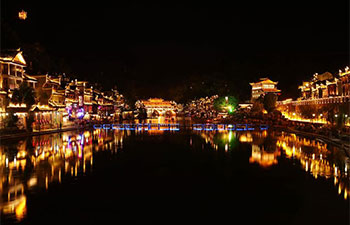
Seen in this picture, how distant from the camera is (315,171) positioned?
46.9 feet

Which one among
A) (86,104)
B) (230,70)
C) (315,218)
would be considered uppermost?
(230,70)

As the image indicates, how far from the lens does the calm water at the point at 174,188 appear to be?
28.9 ft

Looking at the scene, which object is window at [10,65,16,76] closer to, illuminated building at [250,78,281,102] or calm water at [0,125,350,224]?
calm water at [0,125,350,224]

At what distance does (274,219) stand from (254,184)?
3.52m

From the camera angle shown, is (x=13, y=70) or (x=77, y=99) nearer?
(x=13, y=70)

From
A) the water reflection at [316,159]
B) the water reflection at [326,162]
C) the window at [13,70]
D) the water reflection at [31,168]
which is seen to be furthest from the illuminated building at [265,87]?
the water reflection at [31,168]

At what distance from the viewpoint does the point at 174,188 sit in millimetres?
11609

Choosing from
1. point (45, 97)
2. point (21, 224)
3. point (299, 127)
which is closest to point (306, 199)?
point (21, 224)

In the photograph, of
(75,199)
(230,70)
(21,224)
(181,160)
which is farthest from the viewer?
(230,70)

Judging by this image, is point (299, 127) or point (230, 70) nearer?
point (299, 127)

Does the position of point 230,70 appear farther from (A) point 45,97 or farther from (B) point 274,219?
(B) point 274,219

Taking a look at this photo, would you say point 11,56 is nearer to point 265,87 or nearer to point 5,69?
point 5,69

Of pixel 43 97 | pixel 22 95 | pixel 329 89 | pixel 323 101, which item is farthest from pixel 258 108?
pixel 22 95

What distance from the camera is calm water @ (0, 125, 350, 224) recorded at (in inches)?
347
